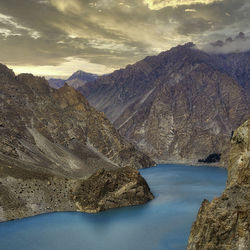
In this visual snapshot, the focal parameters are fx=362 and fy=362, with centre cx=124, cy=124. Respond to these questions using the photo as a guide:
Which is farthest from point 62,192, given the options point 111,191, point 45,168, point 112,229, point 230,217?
point 230,217

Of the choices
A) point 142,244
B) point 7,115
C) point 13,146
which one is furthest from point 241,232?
point 7,115

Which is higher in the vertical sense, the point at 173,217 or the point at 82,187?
the point at 82,187

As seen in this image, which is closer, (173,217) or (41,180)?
(173,217)

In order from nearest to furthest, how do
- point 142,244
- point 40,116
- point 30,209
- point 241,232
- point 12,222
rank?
point 241,232 → point 142,244 → point 12,222 → point 30,209 → point 40,116

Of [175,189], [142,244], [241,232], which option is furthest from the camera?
[175,189]

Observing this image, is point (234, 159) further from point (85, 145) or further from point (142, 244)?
point (85, 145)

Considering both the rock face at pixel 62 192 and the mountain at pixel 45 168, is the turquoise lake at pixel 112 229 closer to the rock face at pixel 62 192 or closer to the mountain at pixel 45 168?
the rock face at pixel 62 192

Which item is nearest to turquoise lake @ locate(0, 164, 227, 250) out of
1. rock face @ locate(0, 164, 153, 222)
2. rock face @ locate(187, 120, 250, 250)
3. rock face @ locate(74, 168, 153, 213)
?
rock face @ locate(0, 164, 153, 222)
